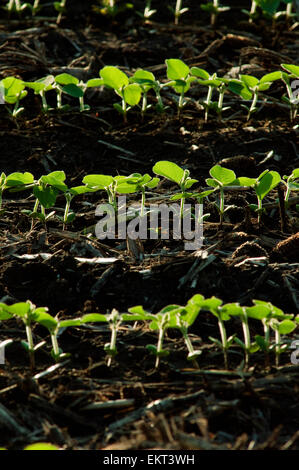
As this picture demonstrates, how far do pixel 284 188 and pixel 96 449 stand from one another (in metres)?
1.49

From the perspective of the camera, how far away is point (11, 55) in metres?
3.49

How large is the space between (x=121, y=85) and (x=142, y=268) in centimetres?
107

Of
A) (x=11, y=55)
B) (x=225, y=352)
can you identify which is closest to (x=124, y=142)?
(x=11, y=55)

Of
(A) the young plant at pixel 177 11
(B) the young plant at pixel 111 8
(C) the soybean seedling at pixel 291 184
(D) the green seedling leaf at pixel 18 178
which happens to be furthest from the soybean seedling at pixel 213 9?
(D) the green seedling leaf at pixel 18 178

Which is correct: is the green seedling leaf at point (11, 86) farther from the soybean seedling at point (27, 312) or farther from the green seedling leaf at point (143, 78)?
the soybean seedling at point (27, 312)

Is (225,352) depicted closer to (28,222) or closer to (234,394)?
(234,394)

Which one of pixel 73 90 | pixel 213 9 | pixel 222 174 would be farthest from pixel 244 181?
pixel 213 9

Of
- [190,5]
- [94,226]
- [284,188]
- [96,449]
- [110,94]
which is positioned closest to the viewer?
[96,449]

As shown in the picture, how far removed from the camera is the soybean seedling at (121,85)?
2783 mm

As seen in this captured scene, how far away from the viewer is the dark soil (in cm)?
166

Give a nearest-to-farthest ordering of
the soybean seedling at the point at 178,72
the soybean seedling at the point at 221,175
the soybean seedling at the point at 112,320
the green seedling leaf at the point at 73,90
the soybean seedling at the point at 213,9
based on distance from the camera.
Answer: the soybean seedling at the point at 112,320, the soybean seedling at the point at 221,175, the soybean seedling at the point at 178,72, the green seedling leaf at the point at 73,90, the soybean seedling at the point at 213,9

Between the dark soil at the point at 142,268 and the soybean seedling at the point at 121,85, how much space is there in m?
0.16

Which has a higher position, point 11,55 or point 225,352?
point 11,55

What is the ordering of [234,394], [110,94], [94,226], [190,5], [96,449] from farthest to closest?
[190,5]
[110,94]
[94,226]
[234,394]
[96,449]
